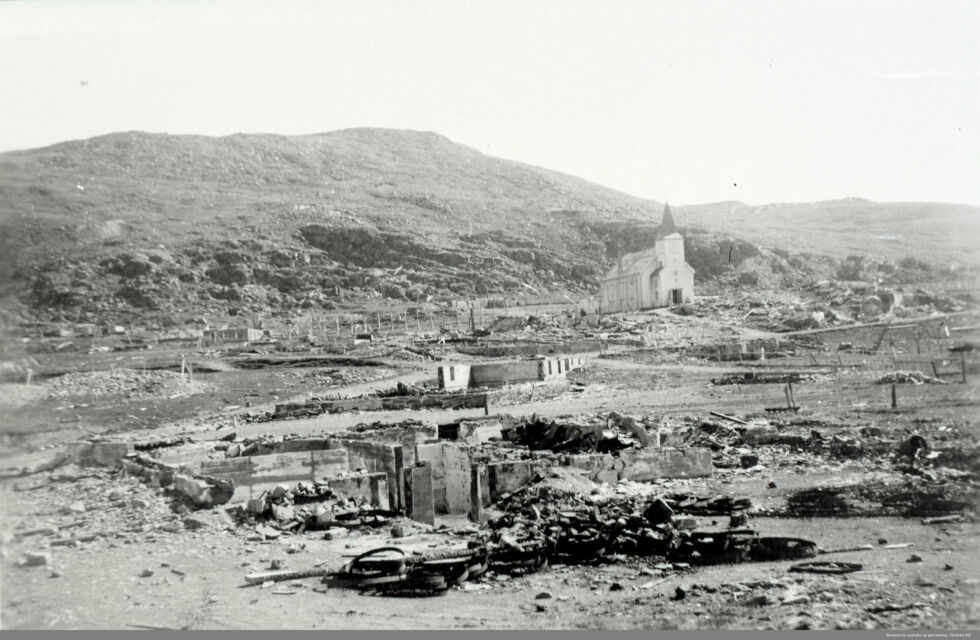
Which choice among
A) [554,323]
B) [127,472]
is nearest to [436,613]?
[127,472]

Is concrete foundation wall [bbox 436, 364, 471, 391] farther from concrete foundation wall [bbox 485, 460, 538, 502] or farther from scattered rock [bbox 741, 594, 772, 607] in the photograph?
scattered rock [bbox 741, 594, 772, 607]

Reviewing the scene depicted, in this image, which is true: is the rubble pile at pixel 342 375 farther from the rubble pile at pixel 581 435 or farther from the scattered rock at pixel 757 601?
the scattered rock at pixel 757 601

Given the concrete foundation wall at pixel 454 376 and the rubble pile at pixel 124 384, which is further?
the concrete foundation wall at pixel 454 376

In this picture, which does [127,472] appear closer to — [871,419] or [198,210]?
[871,419]

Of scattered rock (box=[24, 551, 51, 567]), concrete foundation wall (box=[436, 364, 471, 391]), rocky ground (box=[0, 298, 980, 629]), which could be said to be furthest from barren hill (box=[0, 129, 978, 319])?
scattered rock (box=[24, 551, 51, 567])

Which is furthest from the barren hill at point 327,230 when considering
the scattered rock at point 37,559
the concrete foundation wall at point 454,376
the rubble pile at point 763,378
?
the scattered rock at point 37,559
